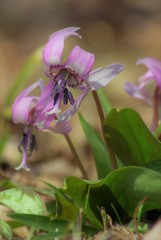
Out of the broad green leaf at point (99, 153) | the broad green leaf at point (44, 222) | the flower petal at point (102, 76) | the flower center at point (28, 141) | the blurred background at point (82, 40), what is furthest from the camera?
the blurred background at point (82, 40)

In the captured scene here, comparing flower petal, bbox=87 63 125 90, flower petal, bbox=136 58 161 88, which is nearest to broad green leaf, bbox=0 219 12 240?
flower petal, bbox=87 63 125 90

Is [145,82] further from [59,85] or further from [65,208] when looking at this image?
[65,208]

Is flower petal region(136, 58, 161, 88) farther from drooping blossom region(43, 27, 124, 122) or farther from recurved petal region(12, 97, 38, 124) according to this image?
recurved petal region(12, 97, 38, 124)

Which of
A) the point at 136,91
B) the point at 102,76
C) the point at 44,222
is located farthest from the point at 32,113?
the point at 136,91

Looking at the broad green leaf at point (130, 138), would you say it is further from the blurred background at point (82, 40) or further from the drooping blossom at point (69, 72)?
the blurred background at point (82, 40)

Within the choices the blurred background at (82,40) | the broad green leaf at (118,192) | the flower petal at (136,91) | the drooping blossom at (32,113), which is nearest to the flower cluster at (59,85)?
the drooping blossom at (32,113)
